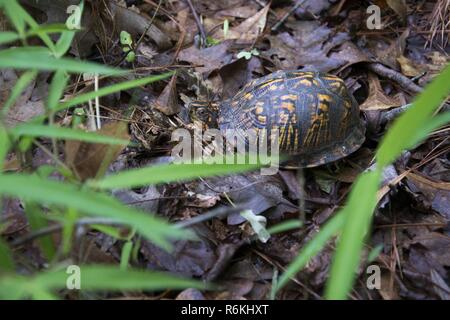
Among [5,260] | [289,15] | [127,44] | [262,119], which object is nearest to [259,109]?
[262,119]

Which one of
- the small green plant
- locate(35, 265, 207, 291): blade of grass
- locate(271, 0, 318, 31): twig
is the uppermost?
locate(271, 0, 318, 31): twig

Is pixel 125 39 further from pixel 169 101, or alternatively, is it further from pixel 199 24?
pixel 199 24

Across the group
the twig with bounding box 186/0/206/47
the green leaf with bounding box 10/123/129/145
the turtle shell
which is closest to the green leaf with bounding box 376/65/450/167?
the green leaf with bounding box 10/123/129/145

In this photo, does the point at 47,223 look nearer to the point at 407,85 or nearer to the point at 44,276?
the point at 44,276

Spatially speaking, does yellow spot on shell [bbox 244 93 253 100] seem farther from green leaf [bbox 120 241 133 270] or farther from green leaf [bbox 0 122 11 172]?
green leaf [bbox 0 122 11 172]

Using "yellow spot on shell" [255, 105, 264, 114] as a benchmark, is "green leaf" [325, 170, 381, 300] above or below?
below

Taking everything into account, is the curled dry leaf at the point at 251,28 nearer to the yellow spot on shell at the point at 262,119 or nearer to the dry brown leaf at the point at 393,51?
the dry brown leaf at the point at 393,51
